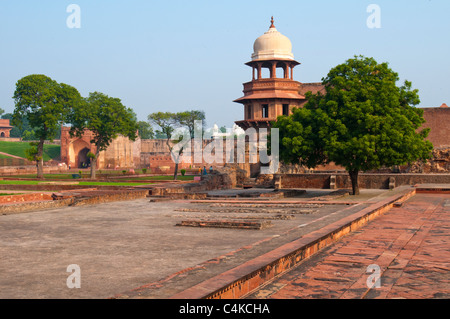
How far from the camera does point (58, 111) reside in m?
33.2

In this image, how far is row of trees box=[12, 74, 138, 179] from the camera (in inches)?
1287

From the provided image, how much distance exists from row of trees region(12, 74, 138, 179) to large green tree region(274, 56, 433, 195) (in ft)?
61.2

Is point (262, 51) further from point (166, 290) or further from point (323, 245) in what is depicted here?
point (166, 290)

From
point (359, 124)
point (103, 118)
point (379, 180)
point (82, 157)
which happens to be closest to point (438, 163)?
point (379, 180)

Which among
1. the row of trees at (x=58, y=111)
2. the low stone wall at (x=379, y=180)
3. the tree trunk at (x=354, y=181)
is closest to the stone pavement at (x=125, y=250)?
the tree trunk at (x=354, y=181)

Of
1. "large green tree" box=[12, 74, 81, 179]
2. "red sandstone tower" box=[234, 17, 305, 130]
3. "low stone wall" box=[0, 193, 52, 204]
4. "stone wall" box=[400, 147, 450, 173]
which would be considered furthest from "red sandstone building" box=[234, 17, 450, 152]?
"low stone wall" box=[0, 193, 52, 204]

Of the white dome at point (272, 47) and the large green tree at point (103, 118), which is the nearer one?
the large green tree at point (103, 118)

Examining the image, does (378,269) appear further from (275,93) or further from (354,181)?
(275,93)

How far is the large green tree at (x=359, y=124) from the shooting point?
16422 millimetres

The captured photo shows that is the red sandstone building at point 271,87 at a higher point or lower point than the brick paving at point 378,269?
higher

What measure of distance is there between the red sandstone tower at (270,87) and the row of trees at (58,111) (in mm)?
9858

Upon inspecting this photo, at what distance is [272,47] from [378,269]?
109 ft

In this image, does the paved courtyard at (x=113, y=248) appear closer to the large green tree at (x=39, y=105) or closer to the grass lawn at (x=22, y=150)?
the large green tree at (x=39, y=105)

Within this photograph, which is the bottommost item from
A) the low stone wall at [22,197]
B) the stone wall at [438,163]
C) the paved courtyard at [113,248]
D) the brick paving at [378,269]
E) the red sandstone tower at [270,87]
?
the brick paving at [378,269]
